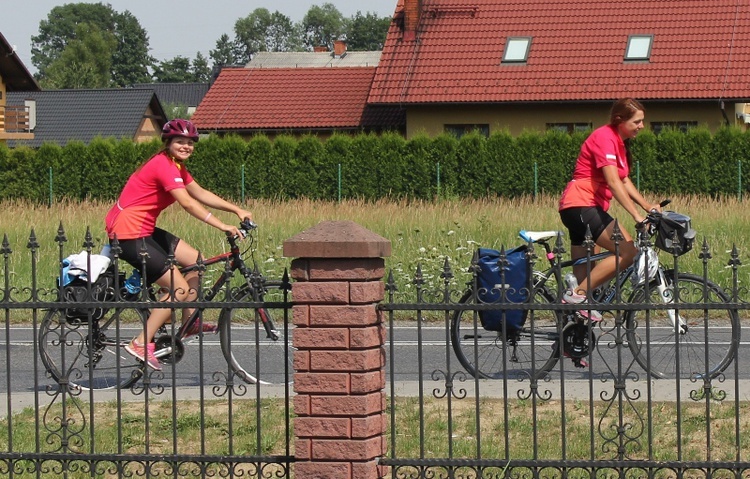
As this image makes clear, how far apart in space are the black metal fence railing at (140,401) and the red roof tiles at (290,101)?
32940 mm

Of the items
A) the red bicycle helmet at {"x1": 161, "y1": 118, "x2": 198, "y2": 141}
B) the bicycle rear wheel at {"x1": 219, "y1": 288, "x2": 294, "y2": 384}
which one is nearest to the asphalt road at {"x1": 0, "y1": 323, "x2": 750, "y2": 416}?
the bicycle rear wheel at {"x1": 219, "y1": 288, "x2": 294, "y2": 384}

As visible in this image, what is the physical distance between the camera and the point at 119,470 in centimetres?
620

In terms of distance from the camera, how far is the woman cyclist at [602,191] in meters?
8.90

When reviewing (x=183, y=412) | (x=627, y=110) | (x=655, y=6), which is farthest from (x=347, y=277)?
(x=655, y=6)

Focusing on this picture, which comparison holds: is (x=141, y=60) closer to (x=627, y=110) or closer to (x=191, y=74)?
(x=191, y=74)

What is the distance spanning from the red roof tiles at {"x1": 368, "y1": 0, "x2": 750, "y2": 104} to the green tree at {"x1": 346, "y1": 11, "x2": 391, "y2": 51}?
384 feet

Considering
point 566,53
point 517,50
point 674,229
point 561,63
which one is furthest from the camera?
point 517,50

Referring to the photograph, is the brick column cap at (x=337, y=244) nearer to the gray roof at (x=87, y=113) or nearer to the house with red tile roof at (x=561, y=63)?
the house with red tile roof at (x=561, y=63)

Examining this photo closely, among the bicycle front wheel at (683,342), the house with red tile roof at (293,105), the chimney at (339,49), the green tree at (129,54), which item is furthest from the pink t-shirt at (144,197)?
the green tree at (129,54)

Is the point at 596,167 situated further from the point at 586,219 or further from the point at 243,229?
the point at 243,229

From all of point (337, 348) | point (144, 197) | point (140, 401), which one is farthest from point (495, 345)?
point (337, 348)

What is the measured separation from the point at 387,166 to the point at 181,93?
85.9 meters

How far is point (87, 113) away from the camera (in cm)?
6431

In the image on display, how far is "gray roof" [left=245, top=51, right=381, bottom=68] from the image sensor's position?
91.5 meters
